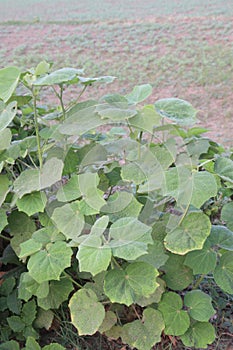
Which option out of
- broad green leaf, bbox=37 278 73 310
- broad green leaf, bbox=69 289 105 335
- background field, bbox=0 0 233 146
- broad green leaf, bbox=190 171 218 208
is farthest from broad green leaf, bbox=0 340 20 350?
background field, bbox=0 0 233 146

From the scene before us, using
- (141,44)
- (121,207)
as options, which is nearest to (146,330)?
(121,207)

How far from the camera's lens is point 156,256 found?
1.06 m

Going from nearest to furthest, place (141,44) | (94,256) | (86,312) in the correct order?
(94,256) → (86,312) → (141,44)

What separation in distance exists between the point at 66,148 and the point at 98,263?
31 cm

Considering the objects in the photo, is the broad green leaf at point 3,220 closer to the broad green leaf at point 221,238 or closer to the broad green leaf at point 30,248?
the broad green leaf at point 30,248

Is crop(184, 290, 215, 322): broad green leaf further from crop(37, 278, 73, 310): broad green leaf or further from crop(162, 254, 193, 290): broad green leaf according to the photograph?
crop(37, 278, 73, 310): broad green leaf

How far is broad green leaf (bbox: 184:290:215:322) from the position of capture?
108 cm

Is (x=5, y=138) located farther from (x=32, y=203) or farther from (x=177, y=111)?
(x=177, y=111)

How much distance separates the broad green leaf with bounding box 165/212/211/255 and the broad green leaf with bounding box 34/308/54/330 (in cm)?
37

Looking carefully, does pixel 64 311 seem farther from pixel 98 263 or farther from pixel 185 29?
pixel 185 29

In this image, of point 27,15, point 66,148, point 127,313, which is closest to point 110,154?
point 66,148

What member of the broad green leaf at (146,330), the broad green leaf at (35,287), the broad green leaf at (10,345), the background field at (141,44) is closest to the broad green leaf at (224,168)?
the broad green leaf at (146,330)

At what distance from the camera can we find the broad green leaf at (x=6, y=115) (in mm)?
1032

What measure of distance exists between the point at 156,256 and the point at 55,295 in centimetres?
25
